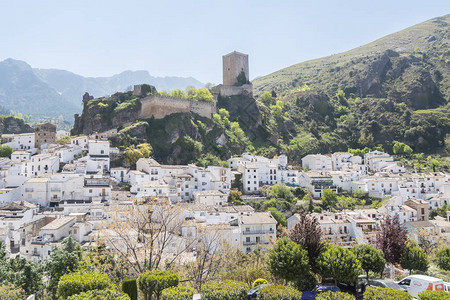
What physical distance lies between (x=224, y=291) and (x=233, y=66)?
8581 centimetres

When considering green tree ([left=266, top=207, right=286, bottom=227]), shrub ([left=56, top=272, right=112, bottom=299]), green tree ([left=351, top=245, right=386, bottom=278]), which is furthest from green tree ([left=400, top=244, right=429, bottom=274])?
green tree ([left=266, top=207, right=286, bottom=227])

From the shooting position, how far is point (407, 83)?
114188 mm

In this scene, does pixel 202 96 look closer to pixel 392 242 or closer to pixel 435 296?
pixel 392 242

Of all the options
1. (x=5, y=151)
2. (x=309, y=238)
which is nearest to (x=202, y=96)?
(x=5, y=151)

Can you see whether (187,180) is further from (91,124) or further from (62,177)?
(91,124)

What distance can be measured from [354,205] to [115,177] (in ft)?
118

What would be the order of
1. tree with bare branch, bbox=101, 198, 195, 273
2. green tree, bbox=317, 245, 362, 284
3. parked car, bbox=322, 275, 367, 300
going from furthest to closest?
tree with bare branch, bbox=101, 198, 195, 273 < parked car, bbox=322, 275, 367, 300 < green tree, bbox=317, 245, 362, 284

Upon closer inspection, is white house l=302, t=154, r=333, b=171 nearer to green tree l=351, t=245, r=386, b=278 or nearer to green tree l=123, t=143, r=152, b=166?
green tree l=123, t=143, r=152, b=166

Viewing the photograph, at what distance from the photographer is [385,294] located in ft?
39.6

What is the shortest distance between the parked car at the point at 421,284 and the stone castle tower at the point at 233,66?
81.6 m

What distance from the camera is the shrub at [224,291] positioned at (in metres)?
12.5

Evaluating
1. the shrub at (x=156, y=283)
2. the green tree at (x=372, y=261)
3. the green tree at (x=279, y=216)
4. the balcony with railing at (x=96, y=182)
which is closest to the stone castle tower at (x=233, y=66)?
the green tree at (x=279, y=216)

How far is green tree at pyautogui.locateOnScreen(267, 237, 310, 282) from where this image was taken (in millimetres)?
15602

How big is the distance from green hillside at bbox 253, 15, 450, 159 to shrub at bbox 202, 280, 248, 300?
66823mm
